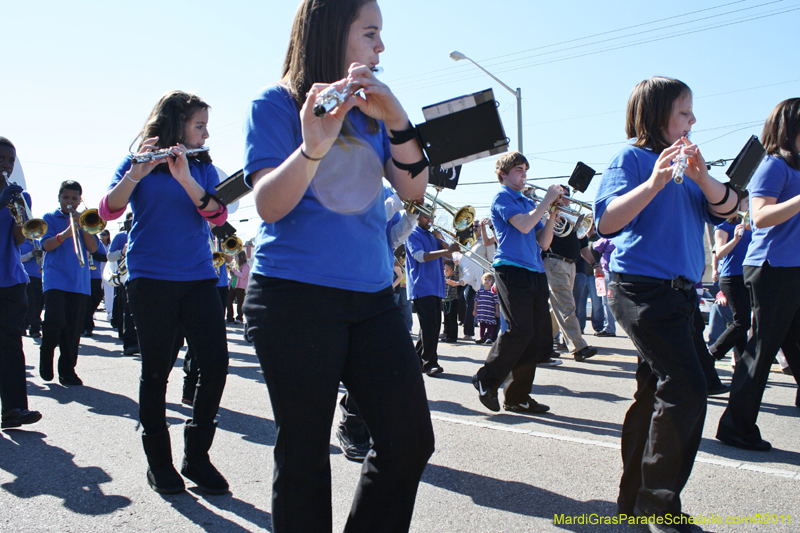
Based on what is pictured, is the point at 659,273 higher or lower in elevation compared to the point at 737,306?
higher

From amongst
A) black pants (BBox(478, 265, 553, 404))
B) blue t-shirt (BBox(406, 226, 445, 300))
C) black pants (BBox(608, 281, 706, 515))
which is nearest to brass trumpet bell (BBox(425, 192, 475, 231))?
blue t-shirt (BBox(406, 226, 445, 300))

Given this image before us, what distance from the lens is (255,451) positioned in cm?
390

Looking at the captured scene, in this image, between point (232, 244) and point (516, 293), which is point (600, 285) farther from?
point (232, 244)

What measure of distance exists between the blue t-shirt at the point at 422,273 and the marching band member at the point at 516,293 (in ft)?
6.98

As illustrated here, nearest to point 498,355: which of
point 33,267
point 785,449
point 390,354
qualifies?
point 785,449

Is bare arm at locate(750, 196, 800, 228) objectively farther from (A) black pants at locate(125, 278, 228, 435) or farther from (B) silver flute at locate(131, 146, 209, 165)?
(B) silver flute at locate(131, 146, 209, 165)

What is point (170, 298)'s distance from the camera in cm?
324

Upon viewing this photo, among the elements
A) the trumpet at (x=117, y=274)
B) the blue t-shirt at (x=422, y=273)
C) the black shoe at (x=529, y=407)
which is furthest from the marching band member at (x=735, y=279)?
the trumpet at (x=117, y=274)

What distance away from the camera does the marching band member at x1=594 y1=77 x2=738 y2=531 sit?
2.53m

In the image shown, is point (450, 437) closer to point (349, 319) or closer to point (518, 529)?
point (518, 529)

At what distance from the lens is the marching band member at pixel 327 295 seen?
1.76 meters

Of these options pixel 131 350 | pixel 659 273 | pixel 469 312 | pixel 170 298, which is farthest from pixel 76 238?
pixel 469 312

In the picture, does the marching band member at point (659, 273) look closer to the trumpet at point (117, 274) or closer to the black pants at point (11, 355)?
the black pants at point (11, 355)

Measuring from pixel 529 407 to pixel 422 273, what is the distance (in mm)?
2675
